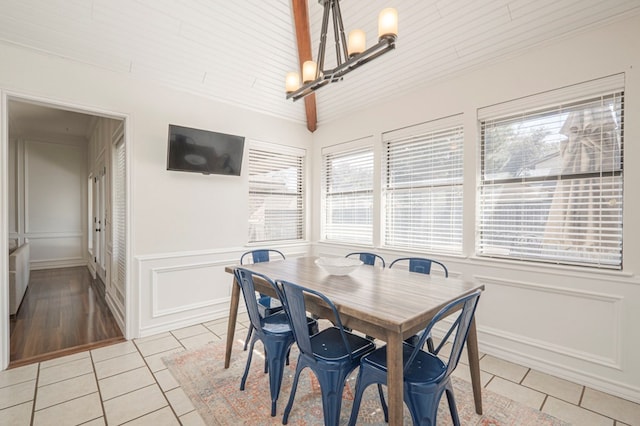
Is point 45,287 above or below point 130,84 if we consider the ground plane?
below

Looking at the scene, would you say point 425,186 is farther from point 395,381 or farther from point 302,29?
point 395,381

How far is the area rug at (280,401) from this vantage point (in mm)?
1950

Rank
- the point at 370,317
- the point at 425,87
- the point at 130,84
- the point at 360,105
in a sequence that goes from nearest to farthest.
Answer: the point at 370,317, the point at 130,84, the point at 425,87, the point at 360,105

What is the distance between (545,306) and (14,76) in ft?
15.9

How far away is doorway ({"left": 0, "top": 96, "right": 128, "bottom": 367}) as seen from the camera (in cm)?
541

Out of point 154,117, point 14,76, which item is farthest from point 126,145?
point 14,76

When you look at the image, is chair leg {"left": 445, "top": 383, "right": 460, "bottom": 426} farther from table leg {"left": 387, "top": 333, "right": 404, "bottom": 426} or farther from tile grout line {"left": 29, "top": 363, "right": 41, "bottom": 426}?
tile grout line {"left": 29, "top": 363, "right": 41, "bottom": 426}

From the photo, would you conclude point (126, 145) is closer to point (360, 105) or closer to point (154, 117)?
point (154, 117)

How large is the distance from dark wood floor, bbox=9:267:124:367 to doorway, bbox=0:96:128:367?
368 mm

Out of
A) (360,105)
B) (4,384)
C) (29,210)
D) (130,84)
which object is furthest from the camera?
Answer: (29,210)

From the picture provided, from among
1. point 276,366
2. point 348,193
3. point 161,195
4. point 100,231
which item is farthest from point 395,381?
point 100,231

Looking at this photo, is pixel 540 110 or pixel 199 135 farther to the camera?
pixel 199 135

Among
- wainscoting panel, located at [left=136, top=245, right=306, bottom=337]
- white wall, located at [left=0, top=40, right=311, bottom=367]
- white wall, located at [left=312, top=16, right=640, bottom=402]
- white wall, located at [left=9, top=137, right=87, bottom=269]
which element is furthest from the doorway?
white wall, located at [left=312, top=16, right=640, bottom=402]

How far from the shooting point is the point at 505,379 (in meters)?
2.45
